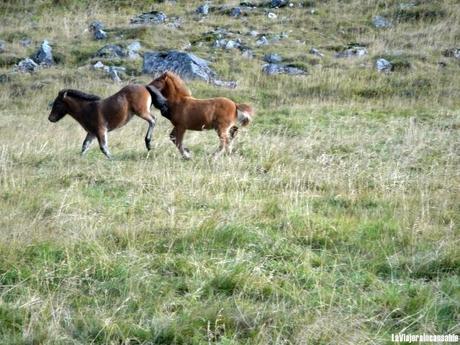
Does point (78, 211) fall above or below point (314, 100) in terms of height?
above

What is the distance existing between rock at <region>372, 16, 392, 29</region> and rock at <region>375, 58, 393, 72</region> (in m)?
4.99

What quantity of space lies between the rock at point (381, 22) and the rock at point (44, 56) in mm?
12164

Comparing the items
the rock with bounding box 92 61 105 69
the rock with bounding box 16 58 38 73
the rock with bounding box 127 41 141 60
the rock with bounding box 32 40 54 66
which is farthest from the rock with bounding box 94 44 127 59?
the rock with bounding box 16 58 38 73

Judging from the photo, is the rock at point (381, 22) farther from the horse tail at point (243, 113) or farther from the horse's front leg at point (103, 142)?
the horse's front leg at point (103, 142)

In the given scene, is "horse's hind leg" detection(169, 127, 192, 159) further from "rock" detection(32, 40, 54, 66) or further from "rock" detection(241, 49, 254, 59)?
"rock" detection(32, 40, 54, 66)

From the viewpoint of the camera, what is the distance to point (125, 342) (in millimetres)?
3807

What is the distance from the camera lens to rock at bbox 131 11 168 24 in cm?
2648

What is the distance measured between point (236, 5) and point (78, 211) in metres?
23.5

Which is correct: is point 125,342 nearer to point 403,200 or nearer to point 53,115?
point 403,200

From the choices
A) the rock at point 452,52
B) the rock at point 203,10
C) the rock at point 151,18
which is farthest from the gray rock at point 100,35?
the rock at point 452,52

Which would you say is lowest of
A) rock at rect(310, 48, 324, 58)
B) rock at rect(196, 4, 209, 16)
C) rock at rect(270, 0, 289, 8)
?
rock at rect(310, 48, 324, 58)

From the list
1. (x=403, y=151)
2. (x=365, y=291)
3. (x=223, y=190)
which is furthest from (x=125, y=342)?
(x=403, y=151)

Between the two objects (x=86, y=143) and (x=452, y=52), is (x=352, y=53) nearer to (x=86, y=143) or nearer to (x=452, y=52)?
(x=452, y=52)

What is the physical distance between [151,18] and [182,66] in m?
8.50
